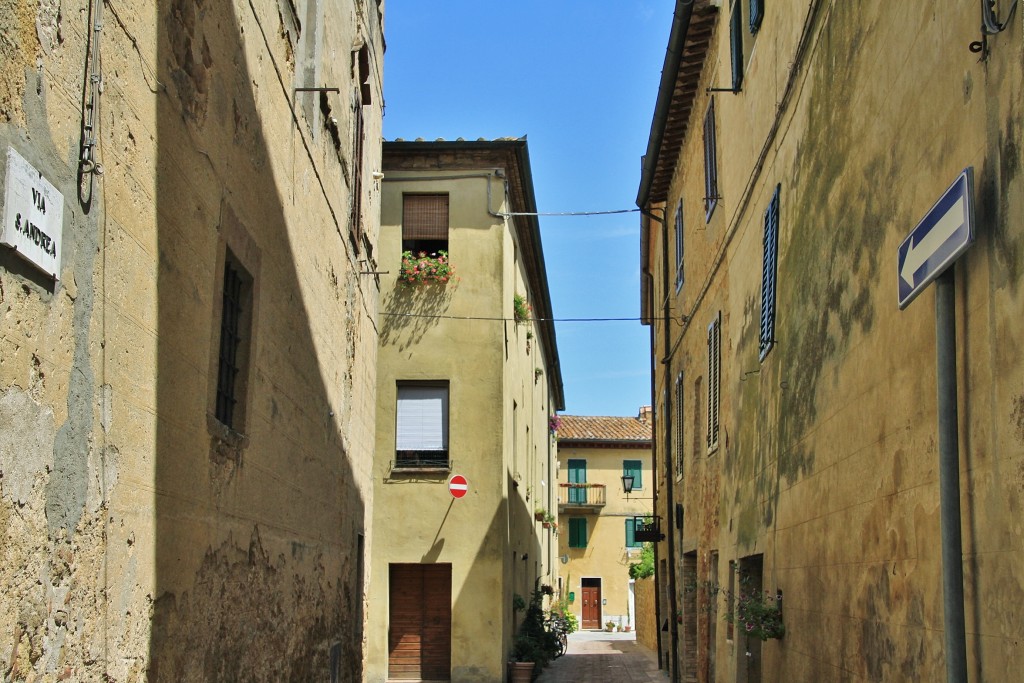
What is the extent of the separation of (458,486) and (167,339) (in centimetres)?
1273

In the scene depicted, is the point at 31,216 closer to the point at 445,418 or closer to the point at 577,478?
the point at 445,418

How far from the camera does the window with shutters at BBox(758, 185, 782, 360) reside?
30.1ft

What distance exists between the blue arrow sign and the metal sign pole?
0.38 ft

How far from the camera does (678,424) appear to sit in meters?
17.6

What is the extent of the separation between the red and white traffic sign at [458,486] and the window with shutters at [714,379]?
555 centimetres

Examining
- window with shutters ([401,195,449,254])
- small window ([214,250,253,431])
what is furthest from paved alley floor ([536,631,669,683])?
small window ([214,250,253,431])

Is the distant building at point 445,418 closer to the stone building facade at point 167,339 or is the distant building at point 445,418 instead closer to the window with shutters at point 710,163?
the window with shutters at point 710,163

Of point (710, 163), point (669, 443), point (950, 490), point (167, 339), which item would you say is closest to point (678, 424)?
point (669, 443)

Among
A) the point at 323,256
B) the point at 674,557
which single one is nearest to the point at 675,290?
the point at 674,557

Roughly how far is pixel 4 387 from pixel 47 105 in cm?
107

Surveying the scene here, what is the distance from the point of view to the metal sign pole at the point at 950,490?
4449mm

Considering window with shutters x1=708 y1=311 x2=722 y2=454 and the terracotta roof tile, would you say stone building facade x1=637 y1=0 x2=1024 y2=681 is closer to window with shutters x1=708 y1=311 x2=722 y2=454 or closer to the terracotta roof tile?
window with shutters x1=708 y1=311 x2=722 y2=454

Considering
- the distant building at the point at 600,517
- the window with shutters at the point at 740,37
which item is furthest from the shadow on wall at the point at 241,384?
the distant building at the point at 600,517

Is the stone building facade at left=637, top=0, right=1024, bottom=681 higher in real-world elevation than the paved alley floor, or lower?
higher
